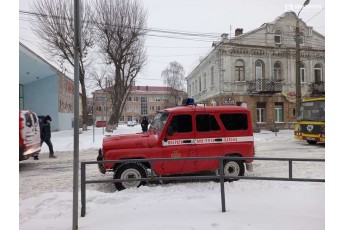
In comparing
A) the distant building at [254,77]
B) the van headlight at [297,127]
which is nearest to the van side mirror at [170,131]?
the distant building at [254,77]

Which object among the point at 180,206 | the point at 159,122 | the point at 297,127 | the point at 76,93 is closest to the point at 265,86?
the point at 297,127

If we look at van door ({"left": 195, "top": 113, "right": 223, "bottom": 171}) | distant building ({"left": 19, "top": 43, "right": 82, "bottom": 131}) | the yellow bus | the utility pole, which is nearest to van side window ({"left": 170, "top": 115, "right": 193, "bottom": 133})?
van door ({"left": 195, "top": 113, "right": 223, "bottom": 171})

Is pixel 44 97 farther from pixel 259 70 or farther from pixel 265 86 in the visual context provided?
pixel 259 70

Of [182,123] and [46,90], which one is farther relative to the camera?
[182,123]

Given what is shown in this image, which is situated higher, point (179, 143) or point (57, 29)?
point (57, 29)

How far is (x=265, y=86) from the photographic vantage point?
435 inches

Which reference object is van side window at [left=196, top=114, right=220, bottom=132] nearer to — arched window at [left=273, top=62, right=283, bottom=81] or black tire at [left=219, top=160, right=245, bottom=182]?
black tire at [left=219, top=160, right=245, bottom=182]

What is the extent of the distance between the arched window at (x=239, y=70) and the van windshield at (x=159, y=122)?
890 cm

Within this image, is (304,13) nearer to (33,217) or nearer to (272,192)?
(272,192)

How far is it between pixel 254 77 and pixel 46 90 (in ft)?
35.7

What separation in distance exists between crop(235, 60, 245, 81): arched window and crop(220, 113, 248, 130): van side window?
8309mm
